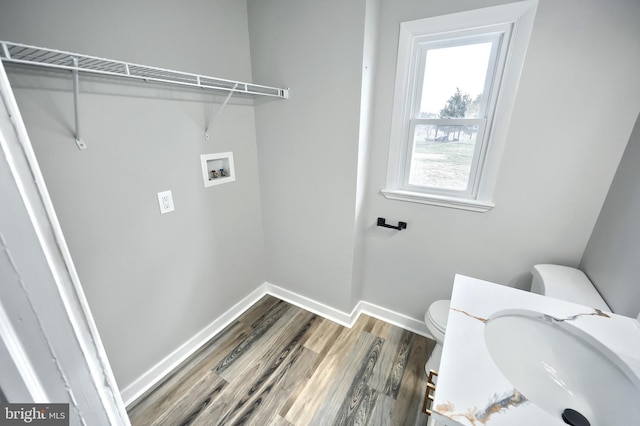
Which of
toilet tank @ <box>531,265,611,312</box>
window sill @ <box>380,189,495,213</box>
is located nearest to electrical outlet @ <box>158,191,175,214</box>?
window sill @ <box>380,189,495,213</box>

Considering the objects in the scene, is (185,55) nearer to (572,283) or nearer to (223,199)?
(223,199)

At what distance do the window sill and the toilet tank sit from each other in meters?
0.42

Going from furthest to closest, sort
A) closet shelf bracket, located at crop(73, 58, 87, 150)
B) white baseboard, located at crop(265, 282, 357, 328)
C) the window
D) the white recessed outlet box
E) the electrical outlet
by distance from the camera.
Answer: white baseboard, located at crop(265, 282, 357, 328), the white recessed outlet box, the electrical outlet, the window, closet shelf bracket, located at crop(73, 58, 87, 150)

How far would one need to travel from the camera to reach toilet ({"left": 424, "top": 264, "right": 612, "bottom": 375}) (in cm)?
111

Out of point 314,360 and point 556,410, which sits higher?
point 556,410

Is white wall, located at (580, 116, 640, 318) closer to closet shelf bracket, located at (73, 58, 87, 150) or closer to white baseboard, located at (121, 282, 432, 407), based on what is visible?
white baseboard, located at (121, 282, 432, 407)

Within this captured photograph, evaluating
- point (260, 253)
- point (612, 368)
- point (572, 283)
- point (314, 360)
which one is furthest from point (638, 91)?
point (260, 253)

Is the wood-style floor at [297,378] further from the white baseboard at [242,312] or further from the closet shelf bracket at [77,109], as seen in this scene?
the closet shelf bracket at [77,109]

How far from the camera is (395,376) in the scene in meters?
1.60

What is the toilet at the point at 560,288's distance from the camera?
3.64 feet

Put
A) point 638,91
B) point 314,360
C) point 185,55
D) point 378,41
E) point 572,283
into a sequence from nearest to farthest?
point 638,91
point 572,283
point 185,55
point 378,41
point 314,360

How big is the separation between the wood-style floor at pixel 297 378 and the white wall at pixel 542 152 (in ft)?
1.70

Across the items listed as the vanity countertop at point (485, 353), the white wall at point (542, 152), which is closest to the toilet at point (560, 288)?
the white wall at point (542, 152)

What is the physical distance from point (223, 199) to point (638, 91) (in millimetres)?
2228
